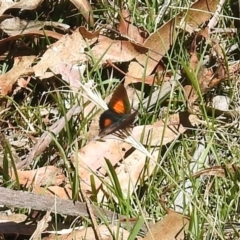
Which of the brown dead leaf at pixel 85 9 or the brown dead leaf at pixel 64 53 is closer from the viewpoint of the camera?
the brown dead leaf at pixel 64 53

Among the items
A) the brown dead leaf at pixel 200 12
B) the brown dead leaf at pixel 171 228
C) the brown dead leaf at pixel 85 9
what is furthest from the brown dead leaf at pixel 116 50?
the brown dead leaf at pixel 171 228

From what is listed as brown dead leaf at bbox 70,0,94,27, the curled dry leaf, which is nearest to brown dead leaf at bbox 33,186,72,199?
the curled dry leaf

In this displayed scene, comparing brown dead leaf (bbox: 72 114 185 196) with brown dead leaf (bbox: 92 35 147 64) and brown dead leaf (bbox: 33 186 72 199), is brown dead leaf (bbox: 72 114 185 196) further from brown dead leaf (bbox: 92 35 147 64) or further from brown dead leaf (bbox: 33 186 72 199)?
brown dead leaf (bbox: 92 35 147 64)

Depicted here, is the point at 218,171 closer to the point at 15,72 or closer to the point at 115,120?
the point at 115,120

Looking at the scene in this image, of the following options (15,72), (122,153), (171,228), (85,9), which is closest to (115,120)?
(122,153)

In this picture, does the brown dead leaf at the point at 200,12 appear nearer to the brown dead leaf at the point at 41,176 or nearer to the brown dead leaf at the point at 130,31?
the brown dead leaf at the point at 130,31
